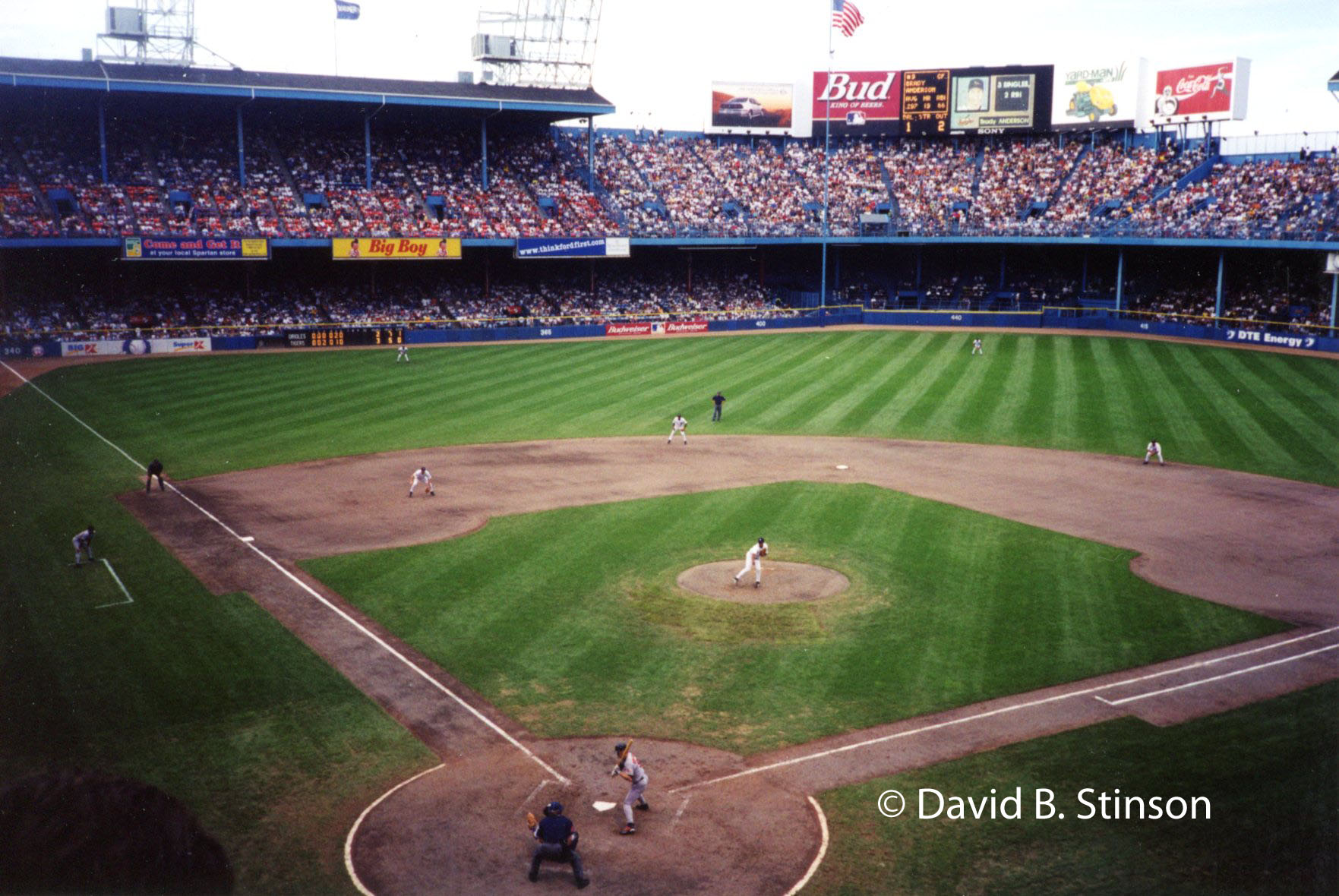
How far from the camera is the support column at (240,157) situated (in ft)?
195

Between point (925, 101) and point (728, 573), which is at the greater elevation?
point (925, 101)

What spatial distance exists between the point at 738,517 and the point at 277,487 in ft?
41.8

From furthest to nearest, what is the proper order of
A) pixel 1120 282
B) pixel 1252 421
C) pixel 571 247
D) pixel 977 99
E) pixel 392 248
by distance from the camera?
pixel 977 99 < pixel 571 247 < pixel 1120 282 < pixel 392 248 < pixel 1252 421

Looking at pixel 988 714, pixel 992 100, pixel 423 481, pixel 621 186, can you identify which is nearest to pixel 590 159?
pixel 621 186

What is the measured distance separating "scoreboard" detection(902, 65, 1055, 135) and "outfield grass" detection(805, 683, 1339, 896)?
6908 centimetres

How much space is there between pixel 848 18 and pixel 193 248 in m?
37.3

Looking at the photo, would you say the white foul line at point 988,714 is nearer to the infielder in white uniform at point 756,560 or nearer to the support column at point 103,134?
the infielder in white uniform at point 756,560

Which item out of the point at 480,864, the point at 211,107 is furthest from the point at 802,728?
the point at 211,107

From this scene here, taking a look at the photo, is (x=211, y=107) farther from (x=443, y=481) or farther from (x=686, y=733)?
(x=686, y=733)

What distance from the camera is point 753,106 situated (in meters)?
81.1

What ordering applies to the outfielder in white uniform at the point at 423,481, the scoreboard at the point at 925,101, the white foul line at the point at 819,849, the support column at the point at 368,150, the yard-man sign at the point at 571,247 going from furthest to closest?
the scoreboard at the point at 925,101 → the yard-man sign at the point at 571,247 → the support column at the point at 368,150 → the outfielder in white uniform at the point at 423,481 → the white foul line at the point at 819,849

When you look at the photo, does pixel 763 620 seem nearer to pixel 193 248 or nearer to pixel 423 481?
pixel 423 481

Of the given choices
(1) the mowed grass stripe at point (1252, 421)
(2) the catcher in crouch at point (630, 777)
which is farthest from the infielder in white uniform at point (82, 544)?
(1) the mowed grass stripe at point (1252, 421)

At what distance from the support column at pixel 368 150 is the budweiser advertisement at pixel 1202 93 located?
52033 mm
